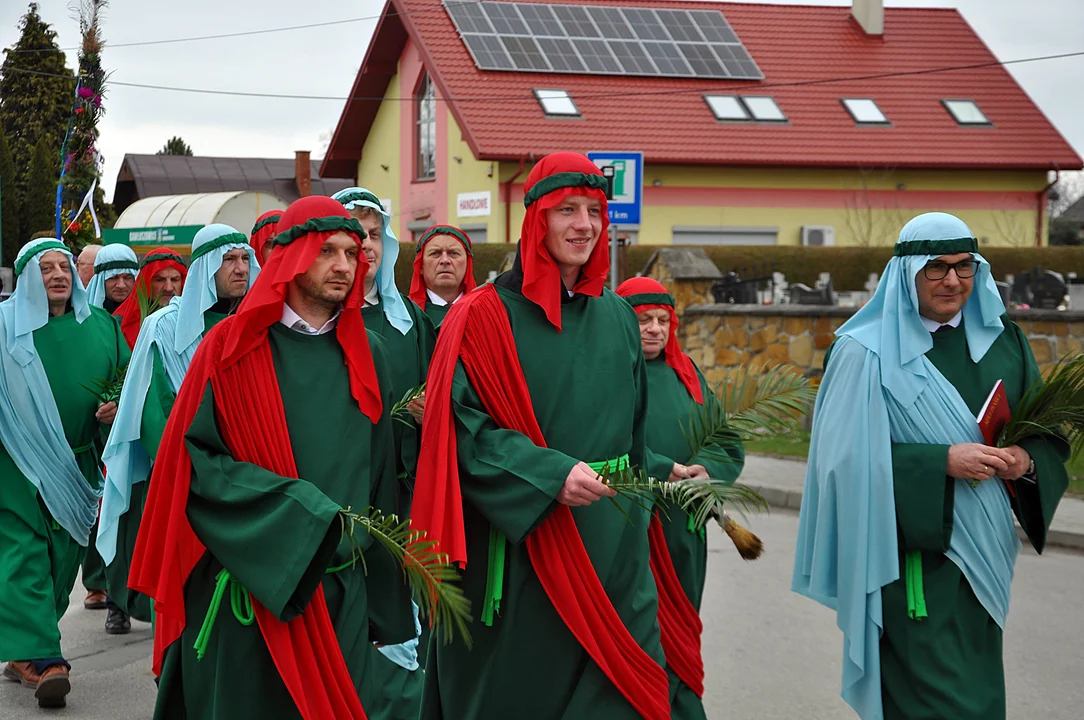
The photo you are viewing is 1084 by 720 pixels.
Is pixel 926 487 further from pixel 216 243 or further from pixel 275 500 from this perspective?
pixel 216 243

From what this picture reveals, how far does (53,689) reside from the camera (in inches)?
251

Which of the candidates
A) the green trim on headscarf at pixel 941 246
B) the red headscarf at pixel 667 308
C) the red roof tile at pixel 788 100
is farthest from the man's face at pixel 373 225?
the red roof tile at pixel 788 100

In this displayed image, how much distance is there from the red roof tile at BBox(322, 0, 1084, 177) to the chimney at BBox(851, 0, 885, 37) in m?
0.19

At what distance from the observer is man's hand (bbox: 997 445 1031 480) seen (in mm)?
4641

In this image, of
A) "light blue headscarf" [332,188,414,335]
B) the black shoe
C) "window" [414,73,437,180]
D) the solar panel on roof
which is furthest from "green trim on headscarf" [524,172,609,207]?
"window" [414,73,437,180]

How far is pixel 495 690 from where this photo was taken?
4.27m

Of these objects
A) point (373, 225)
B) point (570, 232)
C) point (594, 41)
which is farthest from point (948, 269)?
point (594, 41)

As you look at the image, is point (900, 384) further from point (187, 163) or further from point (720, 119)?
point (187, 163)

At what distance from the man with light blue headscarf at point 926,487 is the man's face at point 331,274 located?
1.76m

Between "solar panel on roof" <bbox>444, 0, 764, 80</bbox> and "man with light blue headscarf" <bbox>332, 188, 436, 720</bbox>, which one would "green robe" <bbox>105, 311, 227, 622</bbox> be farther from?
"solar panel on roof" <bbox>444, 0, 764, 80</bbox>

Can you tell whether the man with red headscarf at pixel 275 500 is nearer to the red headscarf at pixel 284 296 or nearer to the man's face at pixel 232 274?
the red headscarf at pixel 284 296

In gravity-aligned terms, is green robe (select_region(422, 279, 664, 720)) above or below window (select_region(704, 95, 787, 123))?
below

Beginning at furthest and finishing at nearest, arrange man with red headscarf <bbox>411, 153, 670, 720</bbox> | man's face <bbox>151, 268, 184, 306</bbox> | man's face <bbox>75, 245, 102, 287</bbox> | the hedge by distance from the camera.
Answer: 1. the hedge
2. man's face <bbox>75, 245, 102, 287</bbox>
3. man's face <bbox>151, 268, 184, 306</bbox>
4. man with red headscarf <bbox>411, 153, 670, 720</bbox>

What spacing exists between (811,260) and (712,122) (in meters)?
6.46
